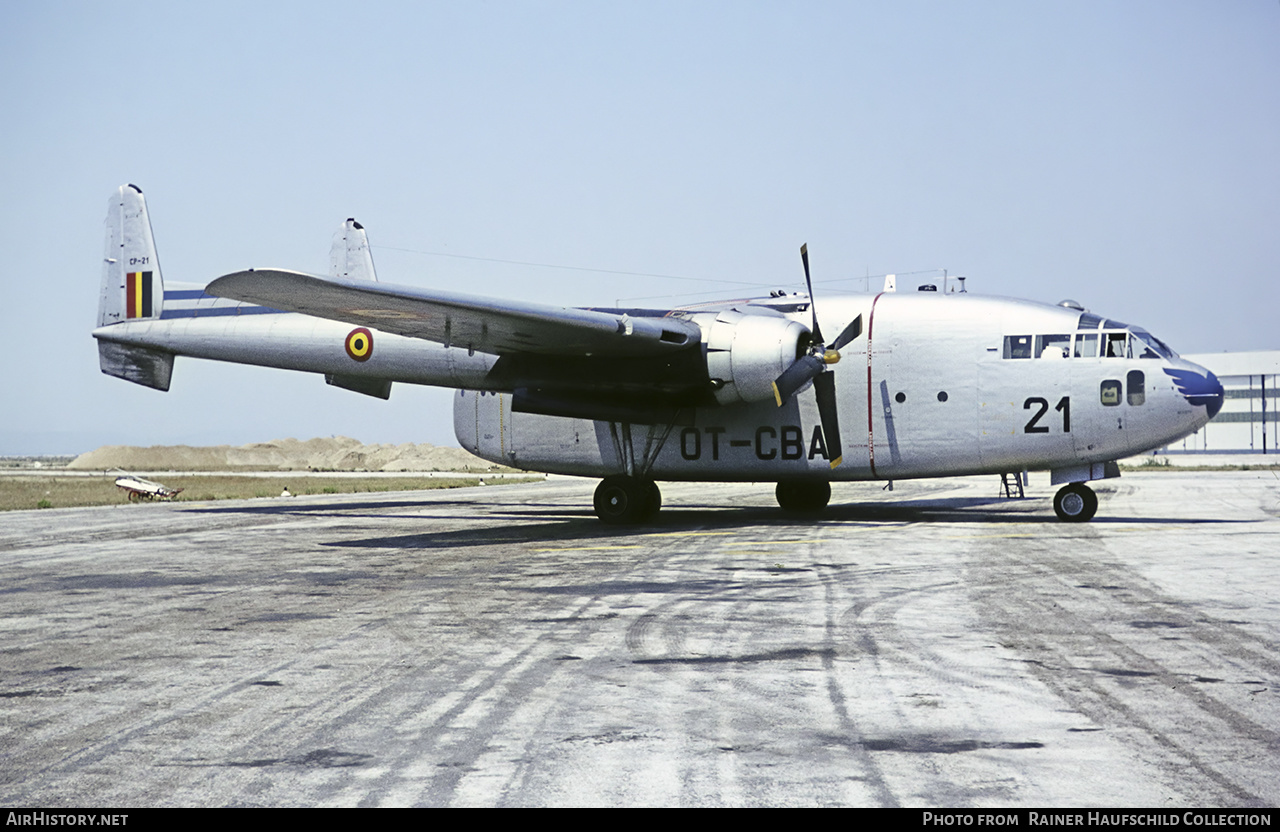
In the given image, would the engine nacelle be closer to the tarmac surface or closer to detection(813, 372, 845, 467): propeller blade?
detection(813, 372, 845, 467): propeller blade

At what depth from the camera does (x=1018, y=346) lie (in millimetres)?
19719

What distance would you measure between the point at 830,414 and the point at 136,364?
58.1ft

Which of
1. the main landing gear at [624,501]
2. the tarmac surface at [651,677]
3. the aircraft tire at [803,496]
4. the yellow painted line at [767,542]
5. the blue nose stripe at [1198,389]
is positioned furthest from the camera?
the aircraft tire at [803,496]

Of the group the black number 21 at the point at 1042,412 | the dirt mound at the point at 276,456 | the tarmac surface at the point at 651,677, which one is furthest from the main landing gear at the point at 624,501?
the dirt mound at the point at 276,456

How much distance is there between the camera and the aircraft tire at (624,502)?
70.4ft

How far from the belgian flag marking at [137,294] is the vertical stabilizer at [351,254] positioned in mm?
4708

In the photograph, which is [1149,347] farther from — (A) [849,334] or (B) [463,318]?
(B) [463,318]

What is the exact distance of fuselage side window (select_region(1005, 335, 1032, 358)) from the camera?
19.7m

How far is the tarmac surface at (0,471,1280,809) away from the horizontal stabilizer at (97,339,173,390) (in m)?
11.4

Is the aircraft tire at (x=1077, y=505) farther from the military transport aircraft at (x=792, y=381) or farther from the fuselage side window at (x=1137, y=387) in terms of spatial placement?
the fuselage side window at (x=1137, y=387)

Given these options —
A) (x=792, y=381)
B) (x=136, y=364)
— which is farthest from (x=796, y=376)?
(x=136, y=364)

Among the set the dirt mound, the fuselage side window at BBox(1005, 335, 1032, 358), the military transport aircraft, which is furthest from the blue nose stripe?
the dirt mound

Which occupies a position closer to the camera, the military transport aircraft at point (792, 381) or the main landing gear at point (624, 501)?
the military transport aircraft at point (792, 381)

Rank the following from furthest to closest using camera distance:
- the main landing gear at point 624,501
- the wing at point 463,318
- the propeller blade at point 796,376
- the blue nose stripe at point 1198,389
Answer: the main landing gear at point 624,501, the propeller blade at point 796,376, the blue nose stripe at point 1198,389, the wing at point 463,318
